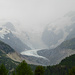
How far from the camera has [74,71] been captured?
72000 mm

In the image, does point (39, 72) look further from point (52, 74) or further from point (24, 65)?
point (52, 74)

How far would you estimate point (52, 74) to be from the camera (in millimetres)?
173500

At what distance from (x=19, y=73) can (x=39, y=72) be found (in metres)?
9.11

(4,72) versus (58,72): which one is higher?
(4,72)

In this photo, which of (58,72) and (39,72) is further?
(58,72)

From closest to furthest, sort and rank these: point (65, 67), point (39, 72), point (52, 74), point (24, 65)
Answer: point (39, 72) < point (24, 65) < point (52, 74) < point (65, 67)

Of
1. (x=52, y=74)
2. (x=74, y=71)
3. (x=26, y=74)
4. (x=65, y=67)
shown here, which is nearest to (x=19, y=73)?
(x=26, y=74)

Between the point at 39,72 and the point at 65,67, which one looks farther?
the point at 65,67

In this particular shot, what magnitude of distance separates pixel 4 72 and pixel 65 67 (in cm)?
12176

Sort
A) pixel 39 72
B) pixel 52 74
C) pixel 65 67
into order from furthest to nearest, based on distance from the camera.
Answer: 1. pixel 65 67
2. pixel 52 74
3. pixel 39 72

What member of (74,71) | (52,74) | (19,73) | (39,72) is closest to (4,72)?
(19,73)

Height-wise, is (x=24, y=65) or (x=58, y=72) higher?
(x=24, y=65)

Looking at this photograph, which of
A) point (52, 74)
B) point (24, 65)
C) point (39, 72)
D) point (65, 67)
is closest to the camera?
point (39, 72)

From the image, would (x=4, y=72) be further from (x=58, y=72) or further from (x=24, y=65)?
(x=58, y=72)
